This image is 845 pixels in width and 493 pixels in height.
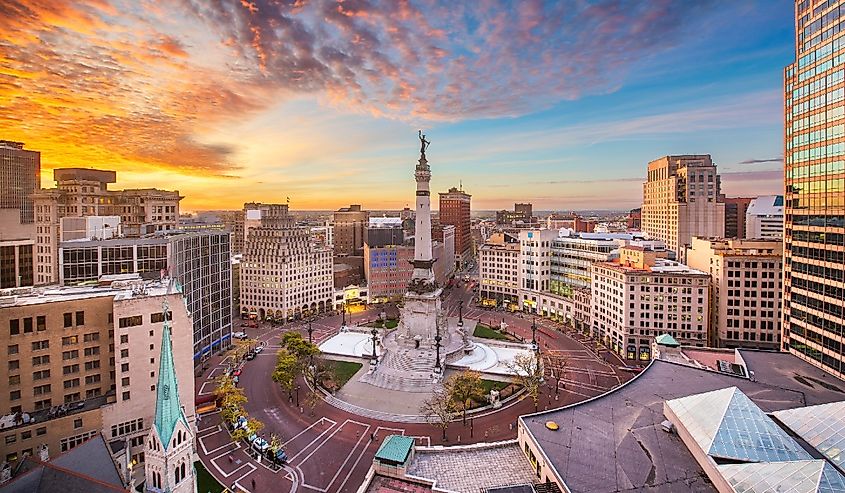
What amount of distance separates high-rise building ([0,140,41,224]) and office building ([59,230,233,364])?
66.3 m

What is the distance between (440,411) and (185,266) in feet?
195

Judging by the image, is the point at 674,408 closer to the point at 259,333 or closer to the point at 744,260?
the point at 744,260

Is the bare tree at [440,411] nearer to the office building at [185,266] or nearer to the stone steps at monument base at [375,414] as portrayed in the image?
the stone steps at monument base at [375,414]

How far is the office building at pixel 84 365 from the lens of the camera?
48750 millimetres

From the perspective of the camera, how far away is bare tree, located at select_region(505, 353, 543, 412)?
6912 centimetres

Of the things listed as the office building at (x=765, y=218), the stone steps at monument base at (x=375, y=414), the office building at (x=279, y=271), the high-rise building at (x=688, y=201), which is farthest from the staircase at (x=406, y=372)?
the office building at (x=765, y=218)

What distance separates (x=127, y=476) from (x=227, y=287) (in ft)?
195

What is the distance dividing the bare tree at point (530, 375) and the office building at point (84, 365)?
4879 cm

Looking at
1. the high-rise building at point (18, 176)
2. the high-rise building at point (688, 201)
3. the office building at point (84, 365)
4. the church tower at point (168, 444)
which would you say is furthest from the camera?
the high-rise building at point (688, 201)

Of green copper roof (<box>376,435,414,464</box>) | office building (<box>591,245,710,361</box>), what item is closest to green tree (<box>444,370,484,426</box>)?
green copper roof (<box>376,435,414,464</box>)

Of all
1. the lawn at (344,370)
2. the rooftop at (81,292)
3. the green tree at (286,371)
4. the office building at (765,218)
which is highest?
the office building at (765,218)

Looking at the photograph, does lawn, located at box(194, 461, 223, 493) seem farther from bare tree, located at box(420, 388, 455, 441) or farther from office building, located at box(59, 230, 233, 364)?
office building, located at box(59, 230, 233, 364)

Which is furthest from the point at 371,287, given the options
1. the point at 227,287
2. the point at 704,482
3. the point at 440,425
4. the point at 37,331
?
the point at 704,482

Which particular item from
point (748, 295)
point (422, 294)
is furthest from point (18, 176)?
point (748, 295)
